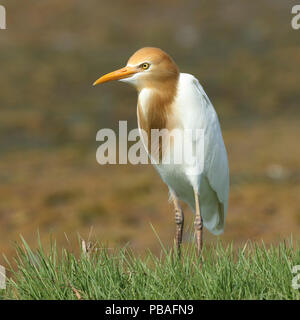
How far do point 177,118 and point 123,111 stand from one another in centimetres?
1607

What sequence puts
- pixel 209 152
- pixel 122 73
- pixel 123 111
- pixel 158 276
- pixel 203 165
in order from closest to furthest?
pixel 158 276 → pixel 122 73 → pixel 203 165 → pixel 209 152 → pixel 123 111

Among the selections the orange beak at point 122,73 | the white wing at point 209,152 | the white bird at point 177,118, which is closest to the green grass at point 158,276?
the white bird at point 177,118

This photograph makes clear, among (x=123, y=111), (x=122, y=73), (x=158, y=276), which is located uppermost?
(x=123, y=111)

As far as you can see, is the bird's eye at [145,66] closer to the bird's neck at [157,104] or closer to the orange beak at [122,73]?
the orange beak at [122,73]

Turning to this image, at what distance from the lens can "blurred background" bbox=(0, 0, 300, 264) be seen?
10.8 meters

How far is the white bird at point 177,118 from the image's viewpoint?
399 cm

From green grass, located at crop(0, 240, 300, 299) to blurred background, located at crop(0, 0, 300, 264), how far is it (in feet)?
0.95

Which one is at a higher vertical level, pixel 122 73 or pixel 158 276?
pixel 122 73

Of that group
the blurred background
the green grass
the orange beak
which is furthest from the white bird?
the green grass

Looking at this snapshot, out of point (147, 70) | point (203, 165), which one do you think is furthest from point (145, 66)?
point (203, 165)

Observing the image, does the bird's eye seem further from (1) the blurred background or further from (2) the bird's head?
(1) the blurred background

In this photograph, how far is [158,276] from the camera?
3695mm

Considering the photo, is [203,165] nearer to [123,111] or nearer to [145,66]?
[145,66]

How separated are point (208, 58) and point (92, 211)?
16.3m
